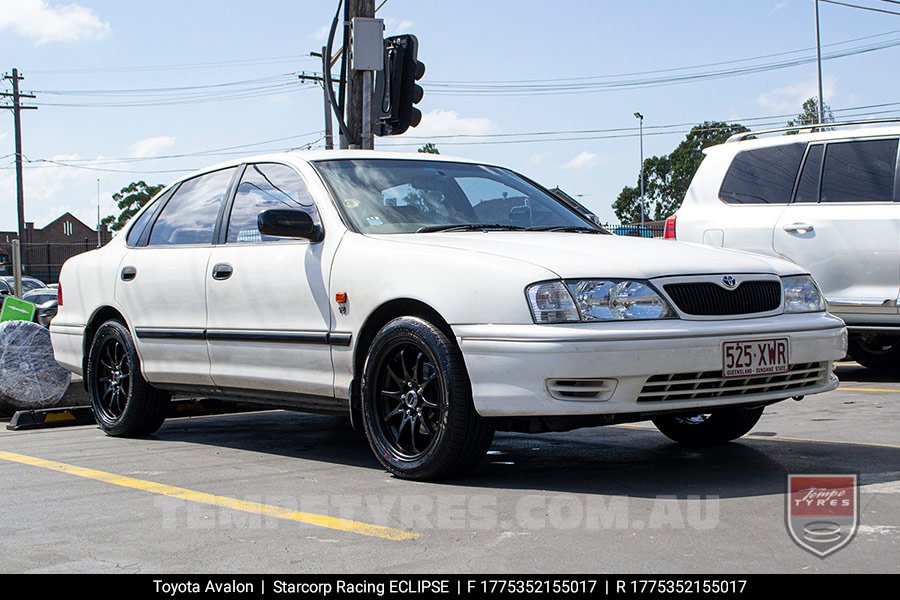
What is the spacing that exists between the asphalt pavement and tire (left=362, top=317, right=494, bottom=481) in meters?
0.11

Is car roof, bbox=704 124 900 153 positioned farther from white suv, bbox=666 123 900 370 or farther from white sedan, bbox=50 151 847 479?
white sedan, bbox=50 151 847 479

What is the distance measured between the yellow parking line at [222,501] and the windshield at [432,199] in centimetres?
152

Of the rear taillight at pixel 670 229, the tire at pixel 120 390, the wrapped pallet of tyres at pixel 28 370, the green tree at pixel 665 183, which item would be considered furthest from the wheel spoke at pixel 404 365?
the green tree at pixel 665 183

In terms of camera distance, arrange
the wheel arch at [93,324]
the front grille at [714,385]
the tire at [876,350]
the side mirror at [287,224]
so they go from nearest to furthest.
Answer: the front grille at [714,385] < the side mirror at [287,224] < the wheel arch at [93,324] < the tire at [876,350]

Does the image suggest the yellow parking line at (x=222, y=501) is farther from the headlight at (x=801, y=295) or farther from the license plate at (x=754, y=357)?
the headlight at (x=801, y=295)

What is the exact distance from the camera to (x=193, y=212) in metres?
7.08

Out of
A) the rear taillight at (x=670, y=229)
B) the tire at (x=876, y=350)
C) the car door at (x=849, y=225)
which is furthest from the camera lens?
the tire at (x=876, y=350)

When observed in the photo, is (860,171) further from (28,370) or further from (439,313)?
(28,370)

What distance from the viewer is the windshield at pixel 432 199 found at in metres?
5.96

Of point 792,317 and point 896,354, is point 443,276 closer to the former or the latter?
point 792,317

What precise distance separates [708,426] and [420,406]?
174 centimetres

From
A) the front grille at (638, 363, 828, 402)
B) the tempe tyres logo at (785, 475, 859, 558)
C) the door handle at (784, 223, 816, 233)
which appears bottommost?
the tempe tyres logo at (785, 475, 859, 558)

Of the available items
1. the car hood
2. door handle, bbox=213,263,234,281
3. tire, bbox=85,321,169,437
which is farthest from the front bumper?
tire, bbox=85,321,169,437

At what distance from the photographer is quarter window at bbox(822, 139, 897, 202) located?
938 centimetres
